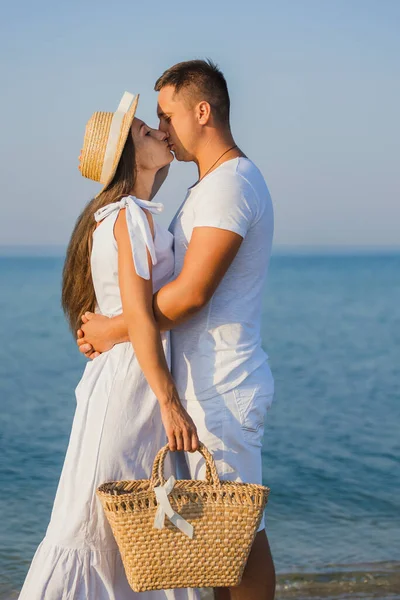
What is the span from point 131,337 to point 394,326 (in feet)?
59.8

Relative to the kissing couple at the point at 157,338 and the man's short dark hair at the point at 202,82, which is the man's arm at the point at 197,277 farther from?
the man's short dark hair at the point at 202,82

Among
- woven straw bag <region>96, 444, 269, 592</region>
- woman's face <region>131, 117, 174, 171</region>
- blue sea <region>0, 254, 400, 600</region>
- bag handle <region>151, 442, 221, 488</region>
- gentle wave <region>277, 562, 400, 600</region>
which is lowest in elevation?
blue sea <region>0, 254, 400, 600</region>

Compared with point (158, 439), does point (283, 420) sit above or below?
below

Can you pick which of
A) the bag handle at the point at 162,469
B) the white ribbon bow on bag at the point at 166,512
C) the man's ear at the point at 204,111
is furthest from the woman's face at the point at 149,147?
the white ribbon bow on bag at the point at 166,512

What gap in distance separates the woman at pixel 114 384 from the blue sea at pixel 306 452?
1.81 metres

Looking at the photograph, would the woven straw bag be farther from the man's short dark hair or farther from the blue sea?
the blue sea

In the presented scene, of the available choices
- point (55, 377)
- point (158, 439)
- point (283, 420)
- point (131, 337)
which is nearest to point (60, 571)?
point (158, 439)

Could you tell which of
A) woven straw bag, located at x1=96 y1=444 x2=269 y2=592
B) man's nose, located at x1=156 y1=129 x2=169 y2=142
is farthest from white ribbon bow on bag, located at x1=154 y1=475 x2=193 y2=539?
man's nose, located at x1=156 y1=129 x2=169 y2=142

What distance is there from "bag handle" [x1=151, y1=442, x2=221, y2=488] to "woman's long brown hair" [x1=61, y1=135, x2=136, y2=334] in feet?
2.14

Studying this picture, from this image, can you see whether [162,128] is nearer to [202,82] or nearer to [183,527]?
[202,82]

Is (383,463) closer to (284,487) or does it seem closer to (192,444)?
(284,487)

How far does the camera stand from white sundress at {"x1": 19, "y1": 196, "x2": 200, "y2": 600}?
9.45ft

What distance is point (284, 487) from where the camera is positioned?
7043mm

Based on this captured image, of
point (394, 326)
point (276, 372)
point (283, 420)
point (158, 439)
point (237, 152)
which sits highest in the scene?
point (237, 152)
